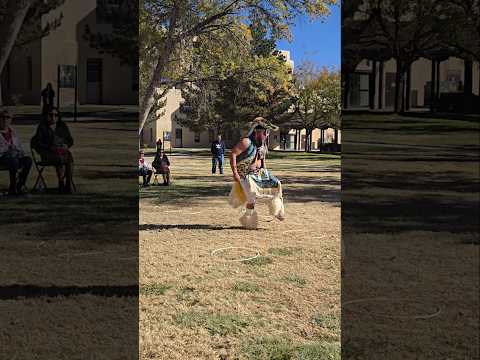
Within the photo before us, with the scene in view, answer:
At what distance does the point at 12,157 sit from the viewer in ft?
9.86

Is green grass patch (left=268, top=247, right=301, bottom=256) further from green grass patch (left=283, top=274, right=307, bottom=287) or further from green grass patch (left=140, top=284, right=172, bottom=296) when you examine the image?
green grass patch (left=140, top=284, right=172, bottom=296)

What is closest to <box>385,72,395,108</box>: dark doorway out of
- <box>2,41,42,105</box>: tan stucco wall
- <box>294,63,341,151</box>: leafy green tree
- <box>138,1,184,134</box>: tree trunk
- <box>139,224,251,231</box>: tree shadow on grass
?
<box>2,41,42,105</box>: tan stucco wall

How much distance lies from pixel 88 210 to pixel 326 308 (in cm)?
362

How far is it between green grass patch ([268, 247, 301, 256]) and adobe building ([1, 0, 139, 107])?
610 cm

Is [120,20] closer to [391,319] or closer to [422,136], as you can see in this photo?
[422,136]

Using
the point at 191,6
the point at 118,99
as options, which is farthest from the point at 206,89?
the point at 118,99

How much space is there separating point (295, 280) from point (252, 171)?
335 centimetres

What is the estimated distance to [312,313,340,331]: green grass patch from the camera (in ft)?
17.9

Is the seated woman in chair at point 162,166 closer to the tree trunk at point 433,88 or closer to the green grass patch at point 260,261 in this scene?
the green grass patch at point 260,261

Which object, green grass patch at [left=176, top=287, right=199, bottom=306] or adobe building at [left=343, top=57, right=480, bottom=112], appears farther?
green grass patch at [left=176, top=287, right=199, bottom=306]

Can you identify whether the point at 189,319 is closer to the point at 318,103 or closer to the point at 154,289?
the point at 154,289

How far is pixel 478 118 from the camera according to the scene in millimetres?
Answer: 2568

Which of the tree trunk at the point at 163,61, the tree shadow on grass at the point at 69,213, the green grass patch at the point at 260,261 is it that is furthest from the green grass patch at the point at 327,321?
the tree trunk at the point at 163,61

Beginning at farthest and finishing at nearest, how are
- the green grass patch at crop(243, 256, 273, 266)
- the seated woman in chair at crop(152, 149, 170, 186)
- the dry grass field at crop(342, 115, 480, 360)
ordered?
the seated woman in chair at crop(152, 149, 170, 186) < the green grass patch at crop(243, 256, 273, 266) < the dry grass field at crop(342, 115, 480, 360)
